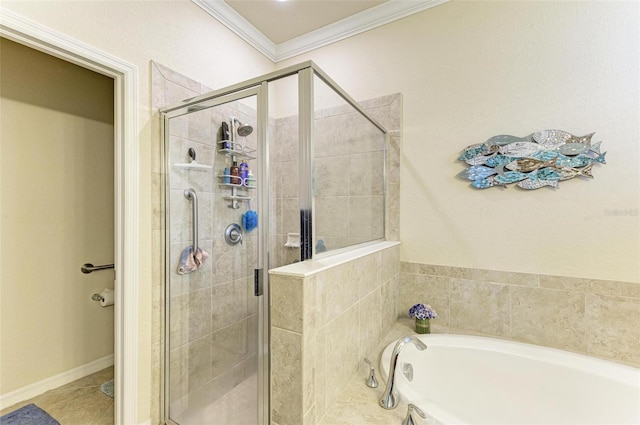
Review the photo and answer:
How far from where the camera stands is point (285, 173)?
145 centimetres

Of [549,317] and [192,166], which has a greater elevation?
[192,166]

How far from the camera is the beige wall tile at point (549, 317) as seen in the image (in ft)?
4.97

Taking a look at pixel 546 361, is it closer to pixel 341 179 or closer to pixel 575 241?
pixel 575 241

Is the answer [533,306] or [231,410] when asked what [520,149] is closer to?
[533,306]

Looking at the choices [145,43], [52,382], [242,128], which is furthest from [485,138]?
[52,382]

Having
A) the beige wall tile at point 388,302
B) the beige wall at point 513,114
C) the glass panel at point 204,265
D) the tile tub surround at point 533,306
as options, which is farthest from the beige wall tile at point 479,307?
the glass panel at point 204,265

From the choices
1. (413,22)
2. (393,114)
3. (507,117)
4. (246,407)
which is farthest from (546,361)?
(413,22)

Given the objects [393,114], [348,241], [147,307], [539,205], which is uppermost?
[393,114]

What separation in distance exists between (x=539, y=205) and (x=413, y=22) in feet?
4.94

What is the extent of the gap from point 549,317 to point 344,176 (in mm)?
1442

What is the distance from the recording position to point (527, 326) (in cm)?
163

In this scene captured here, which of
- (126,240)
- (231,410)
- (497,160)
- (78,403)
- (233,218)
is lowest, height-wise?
(78,403)

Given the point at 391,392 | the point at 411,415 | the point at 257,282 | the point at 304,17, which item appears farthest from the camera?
the point at 304,17

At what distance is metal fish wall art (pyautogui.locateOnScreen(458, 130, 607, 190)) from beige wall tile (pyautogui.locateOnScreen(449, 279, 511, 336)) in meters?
0.64
